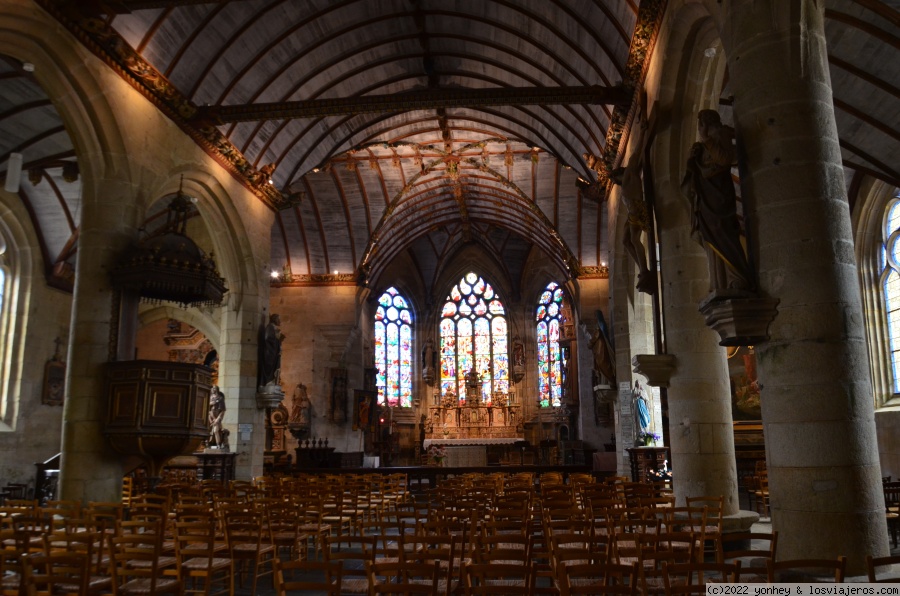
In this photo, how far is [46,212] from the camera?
19.2m

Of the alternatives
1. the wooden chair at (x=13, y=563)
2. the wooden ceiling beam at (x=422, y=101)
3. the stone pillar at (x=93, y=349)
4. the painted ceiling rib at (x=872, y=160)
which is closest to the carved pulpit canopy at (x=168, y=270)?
the stone pillar at (x=93, y=349)

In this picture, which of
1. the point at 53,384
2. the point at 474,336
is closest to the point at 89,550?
the point at 53,384

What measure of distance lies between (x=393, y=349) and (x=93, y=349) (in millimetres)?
23076

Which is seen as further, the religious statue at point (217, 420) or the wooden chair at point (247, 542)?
the religious statue at point (217, 420)

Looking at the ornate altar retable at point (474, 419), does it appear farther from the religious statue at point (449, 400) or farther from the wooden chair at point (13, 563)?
the wooden chair at point (13, 563)

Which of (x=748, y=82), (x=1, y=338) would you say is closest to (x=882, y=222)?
(x=748, y=82)

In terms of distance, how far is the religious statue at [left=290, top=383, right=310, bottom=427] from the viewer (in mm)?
25047

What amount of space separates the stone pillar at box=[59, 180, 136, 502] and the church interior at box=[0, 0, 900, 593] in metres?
0.04

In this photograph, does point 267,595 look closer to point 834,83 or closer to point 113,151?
point 113,151

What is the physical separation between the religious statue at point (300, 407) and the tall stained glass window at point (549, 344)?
1215cm

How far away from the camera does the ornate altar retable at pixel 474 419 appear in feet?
108

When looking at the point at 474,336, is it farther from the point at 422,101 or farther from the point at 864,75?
the point at 864,75

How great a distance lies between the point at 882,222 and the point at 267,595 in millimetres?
15378

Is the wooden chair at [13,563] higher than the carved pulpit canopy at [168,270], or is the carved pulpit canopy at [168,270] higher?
the carved pulpit canopy at [168,270]
